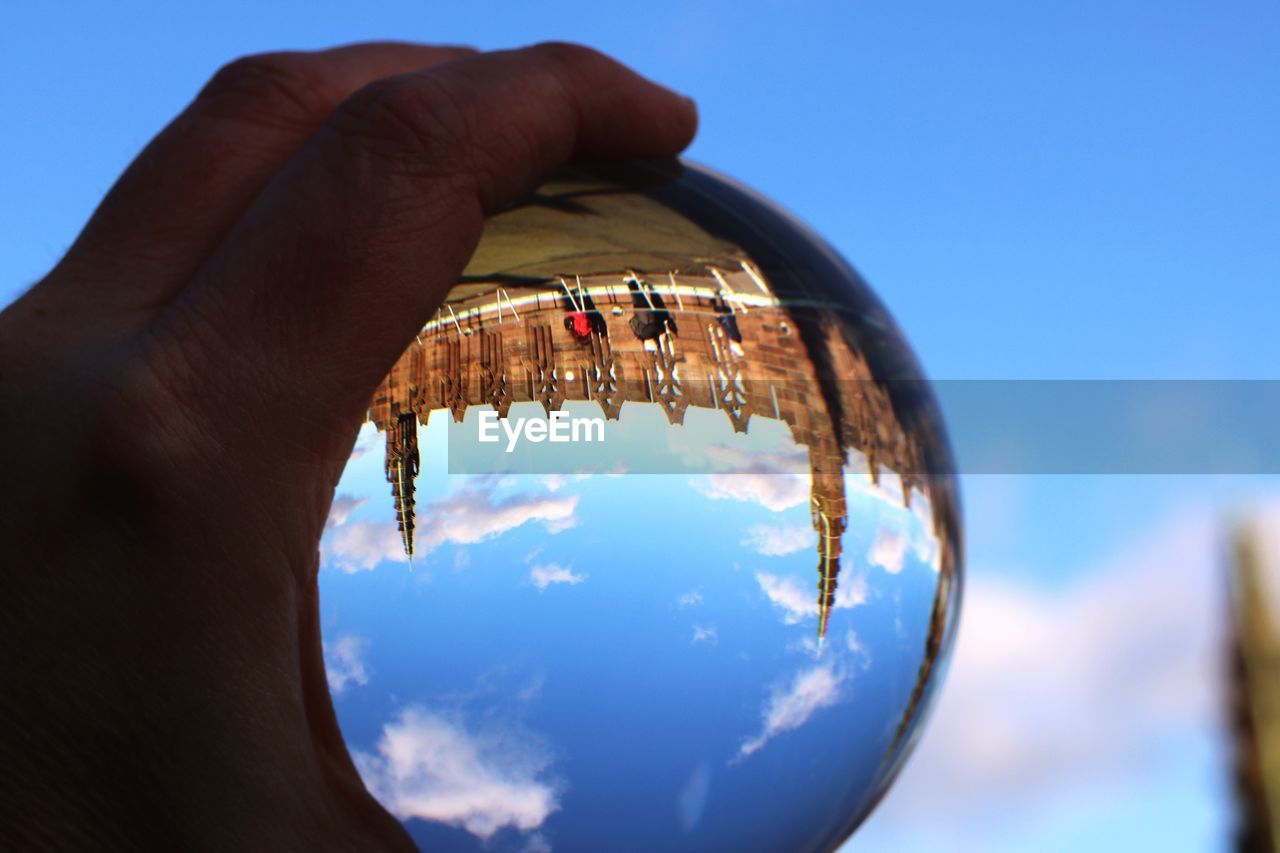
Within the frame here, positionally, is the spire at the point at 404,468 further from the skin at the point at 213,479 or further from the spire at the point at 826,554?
the spire at the point at 826,554

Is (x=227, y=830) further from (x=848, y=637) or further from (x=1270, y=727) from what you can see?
(x=1270, y=727)

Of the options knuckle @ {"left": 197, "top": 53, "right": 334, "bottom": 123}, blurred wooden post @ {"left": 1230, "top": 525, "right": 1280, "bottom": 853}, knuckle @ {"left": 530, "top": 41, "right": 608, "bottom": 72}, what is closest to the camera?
knuckle @ {"left": 530, "top": 41, "right": 608, "bottom": 72}

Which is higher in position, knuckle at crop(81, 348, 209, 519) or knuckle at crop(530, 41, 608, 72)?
knuckle at crop(530, 41, 608, 72)

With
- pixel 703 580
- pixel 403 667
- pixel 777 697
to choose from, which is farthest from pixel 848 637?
pixel 403 667

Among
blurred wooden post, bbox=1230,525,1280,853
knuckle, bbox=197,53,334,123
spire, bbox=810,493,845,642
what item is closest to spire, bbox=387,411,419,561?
spire, bbox=810,493,845,642

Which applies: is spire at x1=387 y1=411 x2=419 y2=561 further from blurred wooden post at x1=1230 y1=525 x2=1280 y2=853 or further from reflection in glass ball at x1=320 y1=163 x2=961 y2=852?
blurred wooden post at x1=1230 y1=525 x2=1280 y2=853

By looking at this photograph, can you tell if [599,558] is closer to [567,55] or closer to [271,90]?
[567,55]
